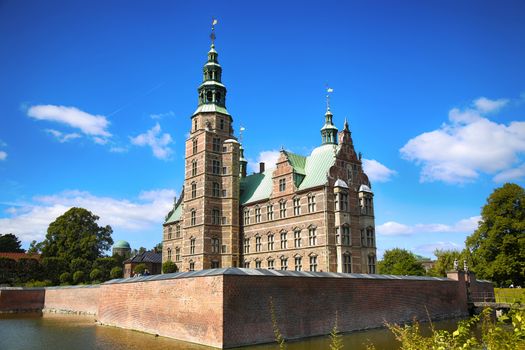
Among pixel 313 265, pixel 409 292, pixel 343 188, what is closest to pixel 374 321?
pixel 409 292

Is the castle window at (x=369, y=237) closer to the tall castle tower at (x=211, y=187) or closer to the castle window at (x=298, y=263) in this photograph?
the castle window at (x=298, y=263)

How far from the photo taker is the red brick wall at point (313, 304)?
23250 mm

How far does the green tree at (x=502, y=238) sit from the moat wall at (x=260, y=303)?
10423 mm

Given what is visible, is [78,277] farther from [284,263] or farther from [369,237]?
[369,237]

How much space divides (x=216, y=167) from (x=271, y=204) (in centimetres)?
769

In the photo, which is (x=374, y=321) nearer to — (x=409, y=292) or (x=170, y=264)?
(x=409, y=292)

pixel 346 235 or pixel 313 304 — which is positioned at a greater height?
pixel 346 235

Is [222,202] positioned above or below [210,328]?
above

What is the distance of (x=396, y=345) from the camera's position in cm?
2314

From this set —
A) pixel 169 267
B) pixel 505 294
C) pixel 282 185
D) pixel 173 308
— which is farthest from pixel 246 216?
pixel 505 294

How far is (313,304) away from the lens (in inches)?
1042

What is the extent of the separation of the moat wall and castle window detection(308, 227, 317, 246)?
9.27 metres

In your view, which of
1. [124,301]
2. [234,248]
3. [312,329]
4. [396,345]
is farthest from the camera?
[234,248]

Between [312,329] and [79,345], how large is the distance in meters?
12.9
